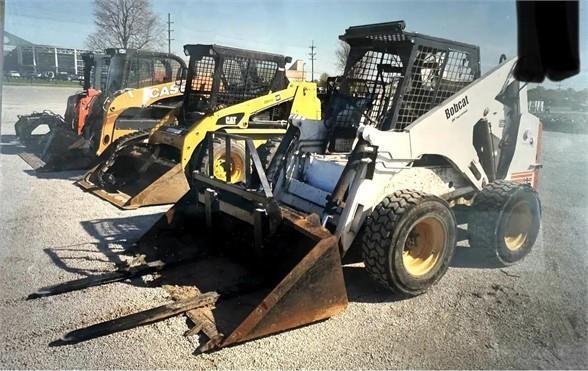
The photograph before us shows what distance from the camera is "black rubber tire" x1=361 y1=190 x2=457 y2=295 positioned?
→ 3.04 meters

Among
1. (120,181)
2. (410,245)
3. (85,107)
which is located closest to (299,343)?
(410,245)

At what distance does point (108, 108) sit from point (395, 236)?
5604 millimetres

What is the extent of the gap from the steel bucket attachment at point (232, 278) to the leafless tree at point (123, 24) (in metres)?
1.36

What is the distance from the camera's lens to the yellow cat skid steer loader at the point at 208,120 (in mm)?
5906

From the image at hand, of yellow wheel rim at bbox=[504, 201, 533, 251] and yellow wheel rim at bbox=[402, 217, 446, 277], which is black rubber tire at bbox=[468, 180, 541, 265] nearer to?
yellow wheel rim at bbox=[504, 201, 533, 251]

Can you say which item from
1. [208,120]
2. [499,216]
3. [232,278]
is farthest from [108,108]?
[499,216]

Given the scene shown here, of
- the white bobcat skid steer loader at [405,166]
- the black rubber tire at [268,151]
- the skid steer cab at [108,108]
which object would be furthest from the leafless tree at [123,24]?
the skid steer cab at [108,108]

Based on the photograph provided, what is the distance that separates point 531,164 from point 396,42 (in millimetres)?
1857

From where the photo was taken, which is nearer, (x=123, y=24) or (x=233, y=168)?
(x=123, y=24)

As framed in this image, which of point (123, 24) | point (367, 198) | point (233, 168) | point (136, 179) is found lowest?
point (136, 179)

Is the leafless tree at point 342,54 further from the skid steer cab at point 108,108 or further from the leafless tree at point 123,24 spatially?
the skid steer cab at point 108,108

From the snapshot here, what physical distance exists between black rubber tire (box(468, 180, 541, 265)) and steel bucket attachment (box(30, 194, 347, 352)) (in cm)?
145

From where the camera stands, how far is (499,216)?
12.1ft

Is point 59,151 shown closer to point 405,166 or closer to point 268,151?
point 268,151
